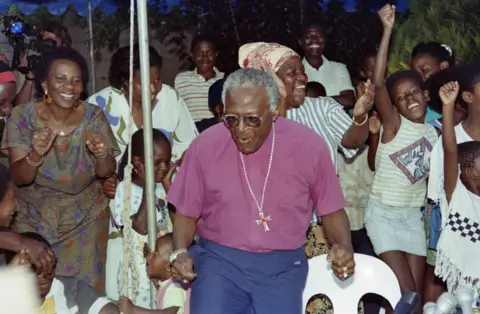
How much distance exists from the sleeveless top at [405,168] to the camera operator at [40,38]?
249 cm

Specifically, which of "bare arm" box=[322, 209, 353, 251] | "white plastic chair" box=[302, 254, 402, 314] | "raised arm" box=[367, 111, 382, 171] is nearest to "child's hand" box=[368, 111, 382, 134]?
"raised arm" box=[367, 111, 382, 171]

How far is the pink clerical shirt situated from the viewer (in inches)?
173

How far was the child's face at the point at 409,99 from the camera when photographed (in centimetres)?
602

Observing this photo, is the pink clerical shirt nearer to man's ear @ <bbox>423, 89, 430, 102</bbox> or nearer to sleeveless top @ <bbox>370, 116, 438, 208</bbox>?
sleeveless top @ <bbox>370, 116, 438, 208</bbox>

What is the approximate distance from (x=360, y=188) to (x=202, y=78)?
1.89 meters

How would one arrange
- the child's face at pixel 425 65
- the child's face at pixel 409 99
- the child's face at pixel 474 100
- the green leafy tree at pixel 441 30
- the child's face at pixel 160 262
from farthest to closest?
the green leafy tree at pixel 441 30 < the child's face at pixel 425 65 < the child's face at pixel 409 99 < the child's face at pixel 474 100 < the child's face at pixel 160 262

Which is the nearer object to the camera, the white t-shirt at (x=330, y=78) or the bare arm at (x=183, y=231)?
the bare arm at (x=183, y=231)

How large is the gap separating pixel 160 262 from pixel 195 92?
3268mm

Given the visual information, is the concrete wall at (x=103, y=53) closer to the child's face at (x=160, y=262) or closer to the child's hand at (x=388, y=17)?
the child's hand at (x=388, y=17)

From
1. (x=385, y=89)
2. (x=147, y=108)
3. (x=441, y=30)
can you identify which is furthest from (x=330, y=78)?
(x=147, y=108)

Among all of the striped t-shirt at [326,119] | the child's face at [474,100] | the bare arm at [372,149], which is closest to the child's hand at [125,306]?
the striped t-shirt at [326,119]

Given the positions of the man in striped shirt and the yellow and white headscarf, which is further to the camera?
the man in striped shirt

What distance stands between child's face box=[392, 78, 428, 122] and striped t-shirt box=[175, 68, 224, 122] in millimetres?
2033

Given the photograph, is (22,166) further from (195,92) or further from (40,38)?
(195,92)
